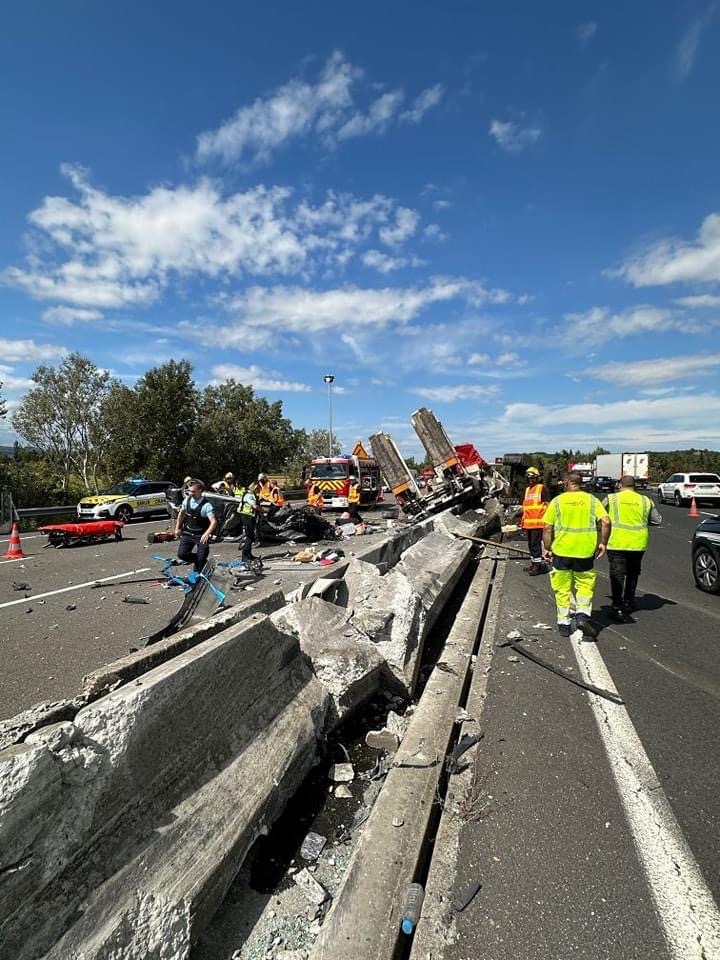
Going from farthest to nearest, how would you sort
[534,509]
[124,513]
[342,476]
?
1. [342,476]
2. [124,513]
3. [534,509]

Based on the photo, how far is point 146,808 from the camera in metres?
2.03

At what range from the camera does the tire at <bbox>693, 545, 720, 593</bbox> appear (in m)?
7.69

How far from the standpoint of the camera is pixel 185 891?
187 cm

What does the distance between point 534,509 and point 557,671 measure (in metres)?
5.33

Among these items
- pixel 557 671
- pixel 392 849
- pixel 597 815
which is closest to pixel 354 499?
pixel 557 671

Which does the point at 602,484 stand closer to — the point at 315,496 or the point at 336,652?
the point at 315,496

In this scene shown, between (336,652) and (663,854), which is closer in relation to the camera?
(663,854)

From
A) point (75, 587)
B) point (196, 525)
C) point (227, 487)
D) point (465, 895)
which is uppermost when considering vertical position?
point (227, 487)

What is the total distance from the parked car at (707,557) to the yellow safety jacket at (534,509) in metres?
2.43

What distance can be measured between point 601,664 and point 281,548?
9337 mm

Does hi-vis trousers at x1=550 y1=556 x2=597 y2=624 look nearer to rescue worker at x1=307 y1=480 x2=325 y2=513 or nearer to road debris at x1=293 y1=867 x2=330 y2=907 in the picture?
road debris at x1=293 y1=867 x2=330 y2=907

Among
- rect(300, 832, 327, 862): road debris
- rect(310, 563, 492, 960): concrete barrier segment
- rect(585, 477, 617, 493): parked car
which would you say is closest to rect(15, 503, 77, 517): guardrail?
rect(310, 563, 492, 960): concrete barrier segment

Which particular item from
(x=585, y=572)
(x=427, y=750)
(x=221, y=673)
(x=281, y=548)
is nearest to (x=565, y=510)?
(x=585, y=572)

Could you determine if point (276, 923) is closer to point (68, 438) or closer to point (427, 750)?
point (427, 750)
